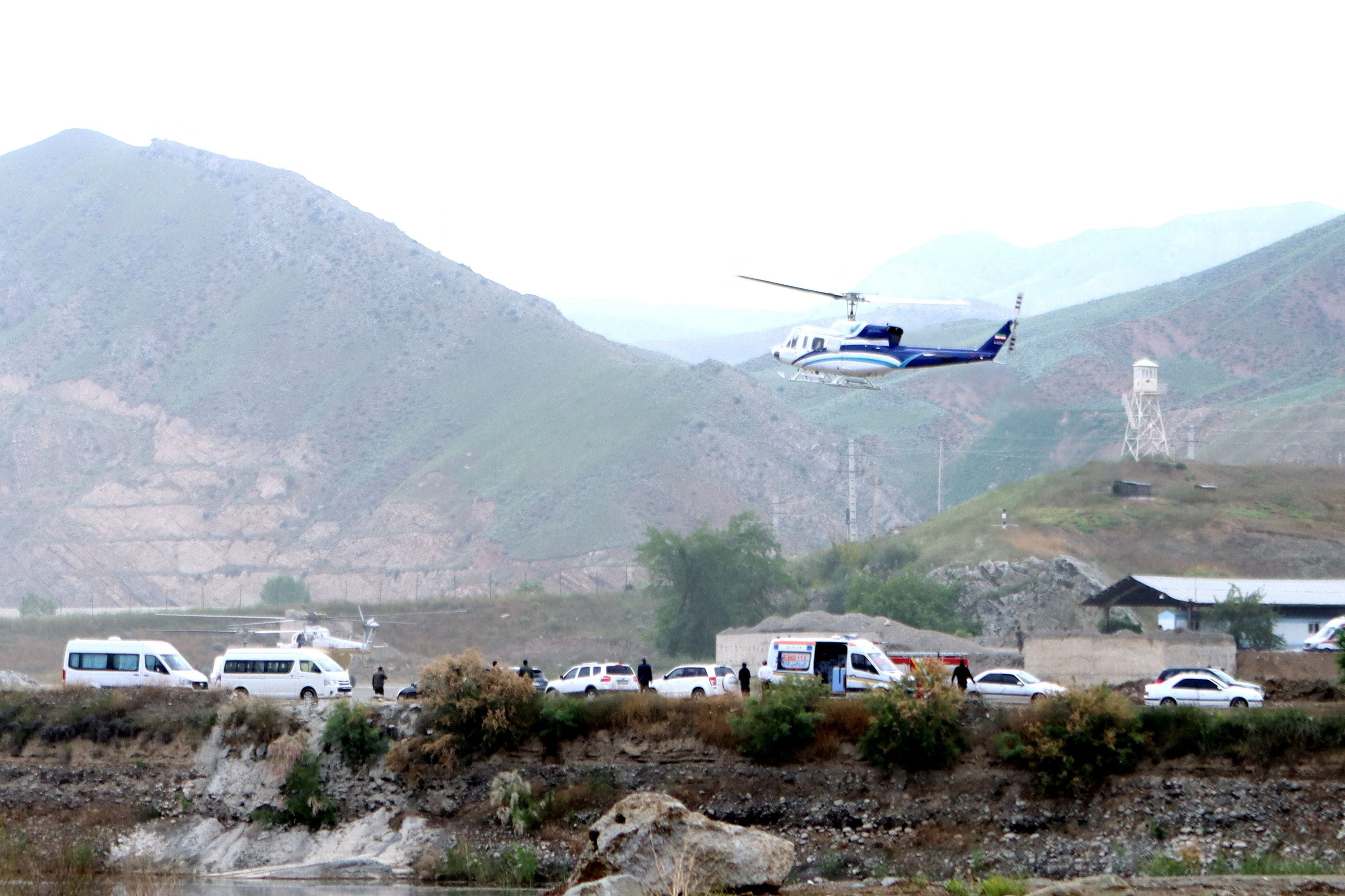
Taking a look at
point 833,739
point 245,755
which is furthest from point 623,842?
point 245,755

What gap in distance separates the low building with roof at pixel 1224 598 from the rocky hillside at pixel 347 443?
68270 mm

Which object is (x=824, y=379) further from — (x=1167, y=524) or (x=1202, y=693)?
(x=1167, y=524)

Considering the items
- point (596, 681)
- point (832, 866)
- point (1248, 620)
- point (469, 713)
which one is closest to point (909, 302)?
point (596, 681)

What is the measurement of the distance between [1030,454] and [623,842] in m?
157

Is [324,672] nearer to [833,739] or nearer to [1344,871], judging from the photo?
[833,739]

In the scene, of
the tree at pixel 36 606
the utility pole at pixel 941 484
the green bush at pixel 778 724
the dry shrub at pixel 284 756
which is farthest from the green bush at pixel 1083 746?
the tree at pixel 36 606

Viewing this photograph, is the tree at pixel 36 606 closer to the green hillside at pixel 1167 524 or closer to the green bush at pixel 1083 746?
the green hillside at pixel 1167 524

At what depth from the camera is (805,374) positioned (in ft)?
191

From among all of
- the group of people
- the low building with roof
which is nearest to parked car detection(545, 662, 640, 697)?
the group of people

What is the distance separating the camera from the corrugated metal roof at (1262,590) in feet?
221

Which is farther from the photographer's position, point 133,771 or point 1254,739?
point 133,771

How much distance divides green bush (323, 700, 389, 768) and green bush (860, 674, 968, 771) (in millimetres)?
13989

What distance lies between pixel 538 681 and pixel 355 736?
8.21 m

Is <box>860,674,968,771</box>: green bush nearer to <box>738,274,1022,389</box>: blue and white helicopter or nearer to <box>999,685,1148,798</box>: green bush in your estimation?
<box>999,685,1148,798</box>: green bush
